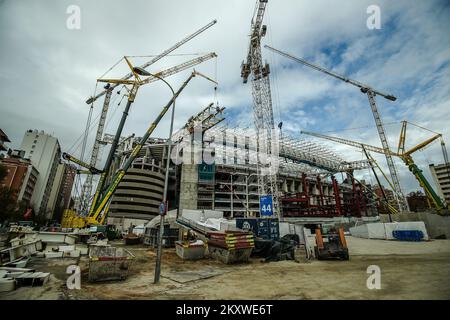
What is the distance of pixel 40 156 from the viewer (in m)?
91.1

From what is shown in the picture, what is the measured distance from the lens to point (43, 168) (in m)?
91.0

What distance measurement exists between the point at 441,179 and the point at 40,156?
21034 cm

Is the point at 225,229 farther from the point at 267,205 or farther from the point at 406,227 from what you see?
the point at 406,227

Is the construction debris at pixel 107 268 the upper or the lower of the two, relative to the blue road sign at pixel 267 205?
lower

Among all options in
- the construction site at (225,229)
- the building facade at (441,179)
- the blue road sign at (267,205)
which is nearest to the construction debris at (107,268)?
the construction site at (225,229)

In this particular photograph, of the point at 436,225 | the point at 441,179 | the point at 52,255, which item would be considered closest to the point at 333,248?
the point at 52,255

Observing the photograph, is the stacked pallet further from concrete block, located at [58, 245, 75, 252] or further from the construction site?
concrete block, located at [58, 245, 75, 252]

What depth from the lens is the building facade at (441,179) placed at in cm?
11162

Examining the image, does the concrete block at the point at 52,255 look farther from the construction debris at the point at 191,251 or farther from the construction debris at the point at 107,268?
the construction debris at the point at 191,251

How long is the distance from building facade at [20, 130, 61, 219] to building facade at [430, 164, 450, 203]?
666 ft

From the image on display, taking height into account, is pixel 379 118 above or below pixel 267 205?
above

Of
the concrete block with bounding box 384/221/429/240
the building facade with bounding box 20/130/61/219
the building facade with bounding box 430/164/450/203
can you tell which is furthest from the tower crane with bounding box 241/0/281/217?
the building facade with bounding box 430/164/450/203

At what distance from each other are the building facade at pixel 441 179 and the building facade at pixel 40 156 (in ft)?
666

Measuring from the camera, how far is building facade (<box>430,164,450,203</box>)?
112m
